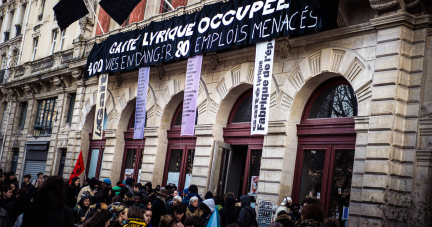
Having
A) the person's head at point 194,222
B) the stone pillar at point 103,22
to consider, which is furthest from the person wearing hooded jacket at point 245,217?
the stone pillar at point 103,22

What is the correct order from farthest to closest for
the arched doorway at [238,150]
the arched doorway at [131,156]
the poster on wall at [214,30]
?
the arched doorway at [131,156], the arched doorway at [238,150], the poster on wall at [214,30]

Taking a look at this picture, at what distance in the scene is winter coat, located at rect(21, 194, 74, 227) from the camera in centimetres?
595

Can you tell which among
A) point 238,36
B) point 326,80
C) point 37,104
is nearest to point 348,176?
point 326,80

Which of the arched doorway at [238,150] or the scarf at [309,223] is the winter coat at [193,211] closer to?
the scarf at [309,223]

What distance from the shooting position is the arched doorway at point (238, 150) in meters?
16.7

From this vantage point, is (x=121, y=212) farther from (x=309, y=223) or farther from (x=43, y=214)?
(x=309, y=223)

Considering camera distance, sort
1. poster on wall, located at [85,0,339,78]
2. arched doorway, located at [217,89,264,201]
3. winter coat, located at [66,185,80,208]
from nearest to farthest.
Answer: winter coat, located at [66,185,80,208]
poster on wall, located at [85,0,339,78]
arched doorway, located at [217,89,264,201]

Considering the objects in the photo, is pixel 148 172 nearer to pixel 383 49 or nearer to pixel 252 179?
pixel 252 179

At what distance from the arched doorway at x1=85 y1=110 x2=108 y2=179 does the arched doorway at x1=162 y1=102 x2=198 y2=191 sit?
17.1 ft

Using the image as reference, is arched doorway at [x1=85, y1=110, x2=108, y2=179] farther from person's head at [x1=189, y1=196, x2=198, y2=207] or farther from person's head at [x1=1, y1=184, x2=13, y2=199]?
person's head at [x1=189, y1=196, x2=198, y2=207]

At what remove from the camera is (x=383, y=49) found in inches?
493

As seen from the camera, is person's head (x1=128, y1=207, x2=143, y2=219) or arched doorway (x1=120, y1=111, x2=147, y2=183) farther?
arched doorway (x1=120, y1=111, x2=147, y2=183)

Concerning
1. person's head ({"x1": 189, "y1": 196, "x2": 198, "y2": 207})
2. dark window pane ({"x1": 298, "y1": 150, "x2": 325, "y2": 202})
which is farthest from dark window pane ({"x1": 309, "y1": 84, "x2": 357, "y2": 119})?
person's head ({"x1": 189, "y1": 196, "x2": 198, "y2": 207})

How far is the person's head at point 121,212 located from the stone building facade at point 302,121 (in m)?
6.13
